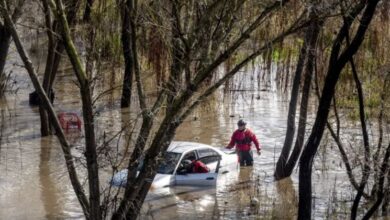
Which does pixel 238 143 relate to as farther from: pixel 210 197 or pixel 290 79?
pixel 290 79

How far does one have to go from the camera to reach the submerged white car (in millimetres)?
18250

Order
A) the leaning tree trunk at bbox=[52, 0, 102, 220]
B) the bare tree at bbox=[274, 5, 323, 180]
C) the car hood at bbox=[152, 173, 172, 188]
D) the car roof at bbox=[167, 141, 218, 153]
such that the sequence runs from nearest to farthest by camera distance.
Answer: the leaning tree trunk at bbox=[52, 0, 102, 220], the bare tree at bbox=[274, 5, 323, 180], the car hood at bbox=[152, 173, 172, 188], the car roof at bbox=[167, 141, 218, 153]

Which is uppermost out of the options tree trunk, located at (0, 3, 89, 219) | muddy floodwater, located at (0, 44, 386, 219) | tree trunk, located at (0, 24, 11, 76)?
tree trunk, located at (0, 24, 11, 76)

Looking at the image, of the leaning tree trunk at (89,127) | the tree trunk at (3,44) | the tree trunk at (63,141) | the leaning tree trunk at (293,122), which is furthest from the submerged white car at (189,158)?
the leaning tree trunk at (89,127)

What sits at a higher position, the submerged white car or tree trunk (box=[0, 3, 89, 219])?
tree trunk (box=[0, 3, 89, 219])

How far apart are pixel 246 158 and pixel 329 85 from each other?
7425 mm

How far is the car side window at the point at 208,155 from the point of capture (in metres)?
19.2

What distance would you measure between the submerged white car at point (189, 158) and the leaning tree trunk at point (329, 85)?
4.18 meters

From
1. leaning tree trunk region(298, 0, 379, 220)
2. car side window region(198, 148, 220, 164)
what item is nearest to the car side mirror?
car side window region(198, 148, 220, 164)

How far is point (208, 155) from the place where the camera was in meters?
19.4

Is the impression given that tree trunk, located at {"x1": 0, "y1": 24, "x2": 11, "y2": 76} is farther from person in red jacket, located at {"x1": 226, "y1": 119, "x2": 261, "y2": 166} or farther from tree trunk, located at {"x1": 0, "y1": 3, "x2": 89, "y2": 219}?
tree trunk, located at {"x1": 0, "y1": 3, "x2": 89, "y2": 219}

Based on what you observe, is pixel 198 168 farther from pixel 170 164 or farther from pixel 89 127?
pixel 89 127

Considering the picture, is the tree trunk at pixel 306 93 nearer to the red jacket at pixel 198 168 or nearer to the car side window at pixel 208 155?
the car side window at pixel 208 155

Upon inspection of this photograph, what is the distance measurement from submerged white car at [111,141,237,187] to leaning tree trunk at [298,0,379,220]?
418cm
